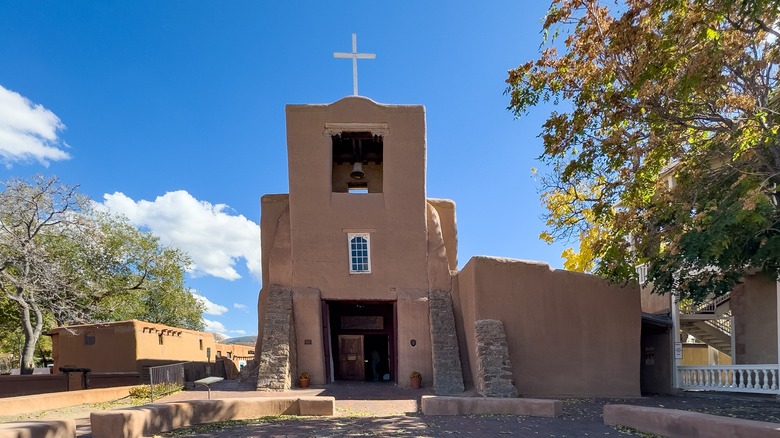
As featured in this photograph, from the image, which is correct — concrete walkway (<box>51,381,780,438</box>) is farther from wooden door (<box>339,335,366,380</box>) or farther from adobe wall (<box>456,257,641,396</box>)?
wooden door (<box>339,335,366,380</box>)

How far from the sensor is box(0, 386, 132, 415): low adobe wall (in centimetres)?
1088

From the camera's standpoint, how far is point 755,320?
14.1 metres

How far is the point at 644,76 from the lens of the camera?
8.80 meters

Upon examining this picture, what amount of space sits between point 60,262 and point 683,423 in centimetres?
2169

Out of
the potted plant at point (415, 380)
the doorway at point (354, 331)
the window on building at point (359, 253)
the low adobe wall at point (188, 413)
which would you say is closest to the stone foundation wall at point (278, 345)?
the window on building at point (359, 253)

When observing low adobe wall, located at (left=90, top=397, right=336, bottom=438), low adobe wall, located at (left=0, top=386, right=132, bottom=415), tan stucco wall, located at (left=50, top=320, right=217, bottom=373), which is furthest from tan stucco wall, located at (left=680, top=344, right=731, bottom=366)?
low adobe wall, located at (left=0, top=386, right=132, bottom=415)

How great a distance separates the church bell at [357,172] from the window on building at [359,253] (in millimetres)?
2652

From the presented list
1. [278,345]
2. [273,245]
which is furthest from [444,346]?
[273,245]

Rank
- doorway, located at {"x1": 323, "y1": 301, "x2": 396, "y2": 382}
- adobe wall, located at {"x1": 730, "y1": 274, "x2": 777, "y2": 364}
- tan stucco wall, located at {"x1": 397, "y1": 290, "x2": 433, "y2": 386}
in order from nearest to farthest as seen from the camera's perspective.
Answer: adobe wall, located at {"x1": 730, "y1": 274, "x2": 777, "y2": 364} → tan stucco wall, located at {"x1": 397, "y1": 290, "x2": 433, "y2": 386} → doorway, located at {"x1": 323, "y1": 301, "x2": 396, "y2": 382}

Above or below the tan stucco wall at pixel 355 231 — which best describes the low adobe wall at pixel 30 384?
below

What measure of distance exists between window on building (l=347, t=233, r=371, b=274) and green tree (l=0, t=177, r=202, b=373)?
886 cm

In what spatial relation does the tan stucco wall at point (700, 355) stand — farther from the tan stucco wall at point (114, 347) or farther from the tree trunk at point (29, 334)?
the tree trunk at point (29, 334)

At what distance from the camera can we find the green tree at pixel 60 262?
15820 mm

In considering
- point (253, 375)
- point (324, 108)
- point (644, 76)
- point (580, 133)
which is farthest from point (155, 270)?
point (644, 76)
